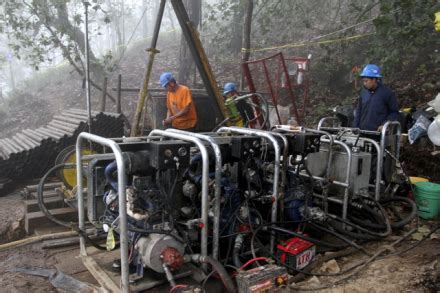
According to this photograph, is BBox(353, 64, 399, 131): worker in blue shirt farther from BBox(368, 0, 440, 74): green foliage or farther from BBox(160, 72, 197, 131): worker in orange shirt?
BBox(368, 0, 440, 74): green foliage

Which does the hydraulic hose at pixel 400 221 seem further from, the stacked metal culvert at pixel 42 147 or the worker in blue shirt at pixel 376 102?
the stacked metal culvert at pixel 42 147

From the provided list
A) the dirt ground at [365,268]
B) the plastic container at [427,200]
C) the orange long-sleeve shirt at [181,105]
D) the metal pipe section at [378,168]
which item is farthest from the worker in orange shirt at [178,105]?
the plastic container at [427,200]

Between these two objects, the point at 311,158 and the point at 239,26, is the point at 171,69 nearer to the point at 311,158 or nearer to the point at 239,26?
the point at 239,26

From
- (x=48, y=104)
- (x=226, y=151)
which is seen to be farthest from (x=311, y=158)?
(x=48, y=104)

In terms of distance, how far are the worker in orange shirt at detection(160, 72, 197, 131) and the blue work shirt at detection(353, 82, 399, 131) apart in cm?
265

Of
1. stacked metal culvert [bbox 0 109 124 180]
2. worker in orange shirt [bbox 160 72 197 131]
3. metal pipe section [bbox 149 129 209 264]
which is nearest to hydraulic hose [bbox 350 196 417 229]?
metal pipe section [bbox 149 129 209 264]

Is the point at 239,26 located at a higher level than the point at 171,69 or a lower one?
higher

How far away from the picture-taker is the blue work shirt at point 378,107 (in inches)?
198

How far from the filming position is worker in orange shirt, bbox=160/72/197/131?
5773 mm

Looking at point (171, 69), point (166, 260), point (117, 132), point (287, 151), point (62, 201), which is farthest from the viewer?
point (171, 69)

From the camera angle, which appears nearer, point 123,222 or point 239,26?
point 123,222

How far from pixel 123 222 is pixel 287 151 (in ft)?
5.48

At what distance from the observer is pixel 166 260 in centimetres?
276

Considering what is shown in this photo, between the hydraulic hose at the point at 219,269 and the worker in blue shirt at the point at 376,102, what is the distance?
323 cm
